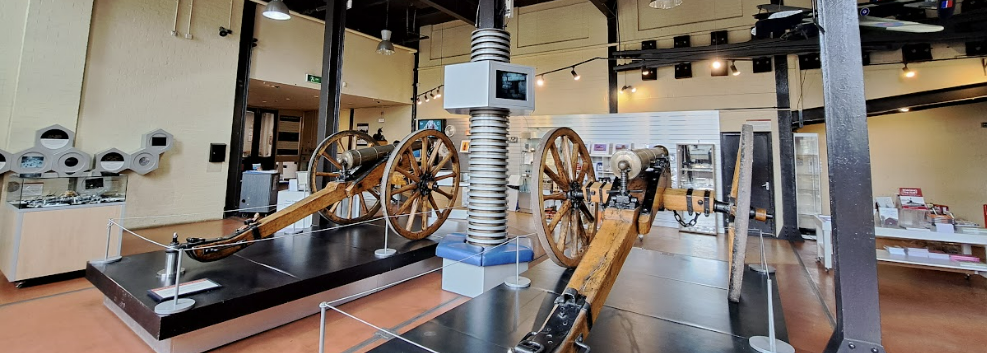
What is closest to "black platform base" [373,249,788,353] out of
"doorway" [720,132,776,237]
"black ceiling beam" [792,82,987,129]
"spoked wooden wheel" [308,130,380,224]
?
"spoked wooden wheel" [308,130,380,224]

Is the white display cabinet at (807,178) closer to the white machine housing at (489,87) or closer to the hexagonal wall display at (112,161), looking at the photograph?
the white machine housing at (489,87)

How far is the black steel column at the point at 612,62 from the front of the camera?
9.41m

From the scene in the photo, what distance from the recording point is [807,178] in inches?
305

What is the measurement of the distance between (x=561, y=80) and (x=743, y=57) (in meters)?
4.06

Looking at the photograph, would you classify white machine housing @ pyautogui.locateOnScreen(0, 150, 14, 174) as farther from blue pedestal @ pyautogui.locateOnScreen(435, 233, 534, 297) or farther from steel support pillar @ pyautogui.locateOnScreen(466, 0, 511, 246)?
steel support pillar @ pyautogui.locateOnScreen(466, 0, 511, 246)

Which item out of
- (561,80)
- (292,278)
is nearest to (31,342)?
(292,278)

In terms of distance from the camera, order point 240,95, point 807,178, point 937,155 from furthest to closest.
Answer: point 240,95 → point 807,178 → point 937,155

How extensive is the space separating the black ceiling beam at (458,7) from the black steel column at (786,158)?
644 centimetres

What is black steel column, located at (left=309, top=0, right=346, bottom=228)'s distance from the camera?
5.85 metres

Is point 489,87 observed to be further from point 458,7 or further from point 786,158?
point 786,158

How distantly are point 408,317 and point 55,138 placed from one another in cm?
645

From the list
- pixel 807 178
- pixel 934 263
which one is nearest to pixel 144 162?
pixel 934 263

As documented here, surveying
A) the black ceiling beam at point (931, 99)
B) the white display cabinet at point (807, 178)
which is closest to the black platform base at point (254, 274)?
the black ceiling beam at point (931, 99)

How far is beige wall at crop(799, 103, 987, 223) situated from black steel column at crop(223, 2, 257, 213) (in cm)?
1275
